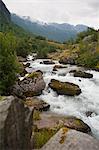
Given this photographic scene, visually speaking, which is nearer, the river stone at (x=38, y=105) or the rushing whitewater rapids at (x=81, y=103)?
the rushing whitewater rapids at (x=81, y=103)

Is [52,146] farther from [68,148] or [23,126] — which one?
[23,126]

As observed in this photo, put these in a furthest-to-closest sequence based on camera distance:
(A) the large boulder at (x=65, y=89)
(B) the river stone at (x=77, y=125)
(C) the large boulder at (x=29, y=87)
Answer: (A) the large boulder at (x=65, y=89)
(C) the large boulder at (x=29, y=87)
(B) the river stone at (x=77, y=125)

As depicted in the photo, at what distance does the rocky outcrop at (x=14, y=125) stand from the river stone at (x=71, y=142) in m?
1.00

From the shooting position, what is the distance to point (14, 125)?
1139cm

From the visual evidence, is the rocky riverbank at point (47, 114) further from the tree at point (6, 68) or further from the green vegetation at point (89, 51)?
the green vegetation at point (89, 51)

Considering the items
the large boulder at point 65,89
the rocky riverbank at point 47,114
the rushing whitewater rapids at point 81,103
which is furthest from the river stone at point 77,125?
the large boulder at point 65,89

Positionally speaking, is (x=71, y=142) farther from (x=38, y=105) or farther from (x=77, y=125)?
(x=38, y=105)

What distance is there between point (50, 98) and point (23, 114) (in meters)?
23.2

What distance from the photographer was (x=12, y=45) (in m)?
39.1

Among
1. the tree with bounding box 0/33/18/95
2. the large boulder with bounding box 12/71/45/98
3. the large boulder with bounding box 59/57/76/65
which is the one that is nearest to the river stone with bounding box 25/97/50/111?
the large boulder with bounding box 12/71/45/98

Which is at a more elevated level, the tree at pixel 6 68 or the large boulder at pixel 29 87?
the tree at pixel 6 68

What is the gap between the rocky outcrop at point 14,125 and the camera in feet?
35.1

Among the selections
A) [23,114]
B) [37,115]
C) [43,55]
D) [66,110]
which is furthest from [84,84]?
[43,55]

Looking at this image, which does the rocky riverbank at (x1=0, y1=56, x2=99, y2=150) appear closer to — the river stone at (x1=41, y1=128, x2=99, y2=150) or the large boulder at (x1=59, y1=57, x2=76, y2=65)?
the river stone at (x1=41, y1=128, x2=99, y2=150)
